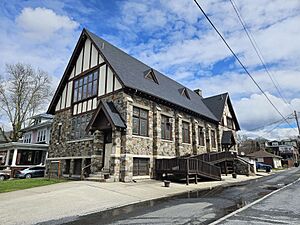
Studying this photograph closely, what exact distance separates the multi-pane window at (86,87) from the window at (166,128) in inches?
257

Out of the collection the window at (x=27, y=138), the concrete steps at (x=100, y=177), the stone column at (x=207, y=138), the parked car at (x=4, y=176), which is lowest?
the parked car at (x=4, y=176)

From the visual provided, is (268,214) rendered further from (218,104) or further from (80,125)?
(218,104)

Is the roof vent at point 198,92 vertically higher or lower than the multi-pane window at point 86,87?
higher

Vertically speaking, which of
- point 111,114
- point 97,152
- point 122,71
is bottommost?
point 97,152

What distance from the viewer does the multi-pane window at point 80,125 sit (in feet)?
68.5

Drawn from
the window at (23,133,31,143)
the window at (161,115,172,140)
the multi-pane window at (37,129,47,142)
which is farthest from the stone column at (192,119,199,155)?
the window at (23,133,31,143)

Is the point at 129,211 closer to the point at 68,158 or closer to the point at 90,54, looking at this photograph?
the point at 68,158

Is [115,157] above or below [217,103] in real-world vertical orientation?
below

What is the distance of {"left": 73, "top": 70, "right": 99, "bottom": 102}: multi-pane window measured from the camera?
20.8 meters

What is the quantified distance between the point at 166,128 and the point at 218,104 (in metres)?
15.5

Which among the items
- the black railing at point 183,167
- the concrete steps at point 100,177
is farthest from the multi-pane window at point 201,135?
the concrete steps at point 100,177

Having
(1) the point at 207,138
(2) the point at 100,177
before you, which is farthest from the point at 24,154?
(1) the point at 207,138

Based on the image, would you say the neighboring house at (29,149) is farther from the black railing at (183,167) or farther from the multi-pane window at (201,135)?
the multi-pane window at (201,135)

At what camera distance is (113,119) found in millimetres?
16406
